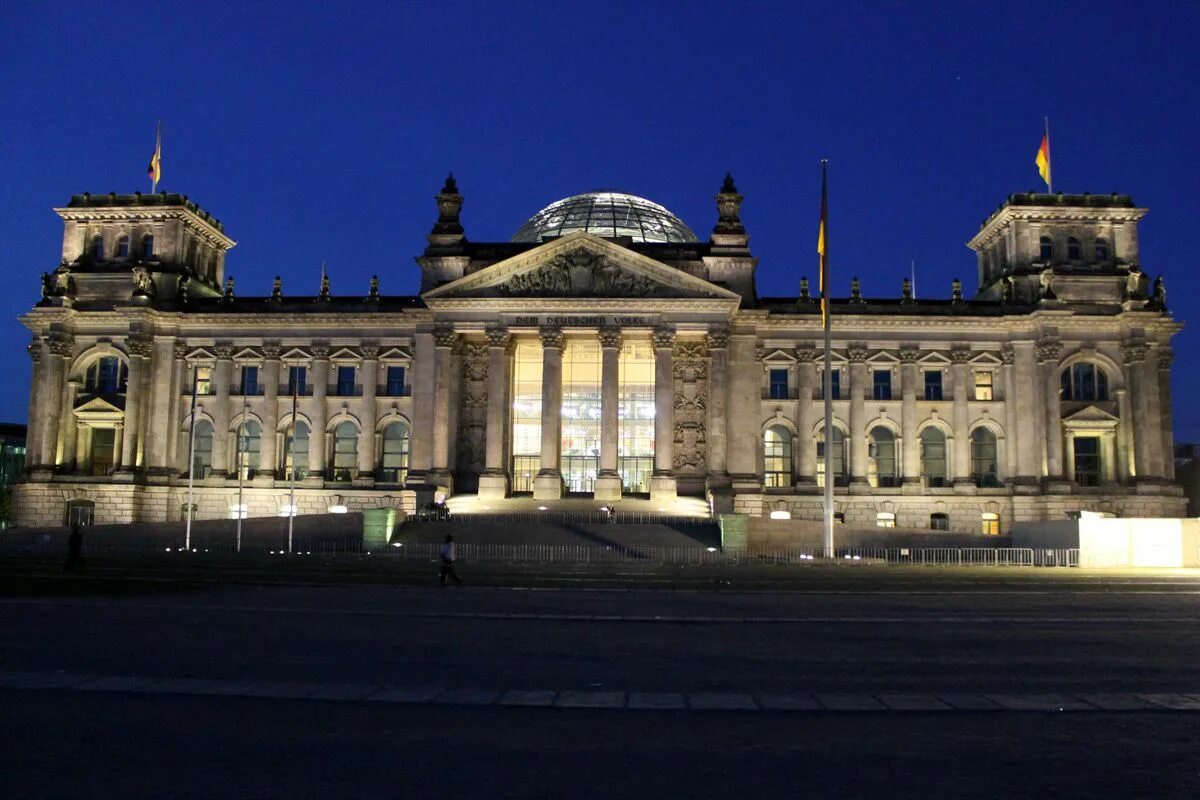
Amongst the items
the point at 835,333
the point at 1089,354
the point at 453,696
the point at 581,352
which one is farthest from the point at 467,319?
the point at 453,696

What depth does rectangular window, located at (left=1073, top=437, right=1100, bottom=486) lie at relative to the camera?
75.0m

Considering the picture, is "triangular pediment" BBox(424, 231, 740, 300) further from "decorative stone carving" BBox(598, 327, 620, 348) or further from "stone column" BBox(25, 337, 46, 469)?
"stone column" BBox(25, 337, 46, 469)

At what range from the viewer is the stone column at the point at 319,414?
7750 cm

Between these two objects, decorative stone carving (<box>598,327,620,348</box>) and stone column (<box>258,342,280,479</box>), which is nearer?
decorative stone carving (<box>598,327,620,348</box>)

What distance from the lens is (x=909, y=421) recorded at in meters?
76.6

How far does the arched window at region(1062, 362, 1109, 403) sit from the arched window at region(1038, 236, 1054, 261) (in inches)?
323

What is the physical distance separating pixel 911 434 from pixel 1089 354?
44.0 feet

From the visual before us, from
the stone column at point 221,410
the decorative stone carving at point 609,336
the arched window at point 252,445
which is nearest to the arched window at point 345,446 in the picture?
the arched window at point 252,445

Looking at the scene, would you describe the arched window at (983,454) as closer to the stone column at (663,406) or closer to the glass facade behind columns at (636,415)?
the stone column at (663,406)

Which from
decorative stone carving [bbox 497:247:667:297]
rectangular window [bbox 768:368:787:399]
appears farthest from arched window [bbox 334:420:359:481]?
rectangular window [bbox 768:368:787:399]

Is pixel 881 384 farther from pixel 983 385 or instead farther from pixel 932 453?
pixel 983 385

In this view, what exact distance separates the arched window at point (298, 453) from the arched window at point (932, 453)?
4437 centimetres

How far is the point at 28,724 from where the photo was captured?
1174 cm

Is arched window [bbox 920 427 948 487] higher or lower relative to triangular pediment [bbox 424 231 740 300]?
lower
